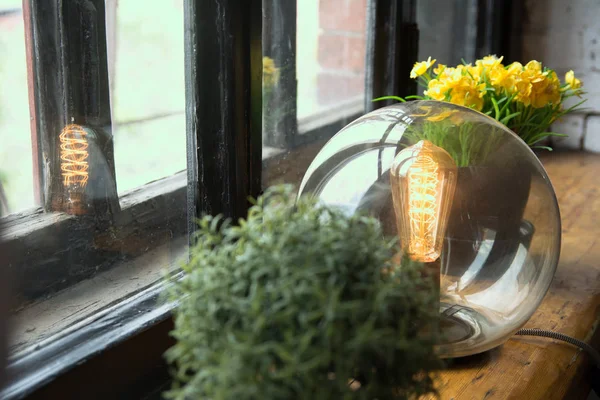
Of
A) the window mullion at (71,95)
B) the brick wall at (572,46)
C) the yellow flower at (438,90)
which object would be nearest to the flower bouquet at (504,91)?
the yellow flower at (438,90)

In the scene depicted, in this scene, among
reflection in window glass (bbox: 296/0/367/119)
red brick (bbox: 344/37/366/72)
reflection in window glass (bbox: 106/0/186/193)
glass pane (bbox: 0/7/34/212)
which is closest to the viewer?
glass pane (bbox: 0/7/34/212)

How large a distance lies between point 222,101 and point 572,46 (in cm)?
144

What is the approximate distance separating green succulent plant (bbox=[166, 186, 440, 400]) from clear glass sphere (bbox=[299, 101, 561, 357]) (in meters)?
0.26

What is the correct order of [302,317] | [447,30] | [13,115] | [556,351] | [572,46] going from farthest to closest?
[572,46] < [447,30] < [556,351] < [13,115] < [302,317]

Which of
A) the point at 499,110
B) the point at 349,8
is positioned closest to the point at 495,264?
the point at 499,110

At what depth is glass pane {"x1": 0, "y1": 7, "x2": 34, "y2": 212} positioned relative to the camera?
2.04 feet

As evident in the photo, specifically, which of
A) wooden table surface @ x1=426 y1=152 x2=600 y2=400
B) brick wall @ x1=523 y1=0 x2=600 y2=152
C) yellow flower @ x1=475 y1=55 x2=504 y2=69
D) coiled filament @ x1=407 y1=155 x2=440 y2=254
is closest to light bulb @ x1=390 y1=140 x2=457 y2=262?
coiled filament @ x1=407 y1=155 x2=440 y2=254

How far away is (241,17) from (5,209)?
0.36m

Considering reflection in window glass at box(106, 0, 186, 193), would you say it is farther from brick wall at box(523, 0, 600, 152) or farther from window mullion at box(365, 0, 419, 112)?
brick wall at box(523, 0, 600, 152)

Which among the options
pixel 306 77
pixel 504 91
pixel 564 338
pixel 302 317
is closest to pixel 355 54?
pixel 306 77

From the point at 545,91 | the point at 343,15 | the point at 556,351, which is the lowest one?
the point at 556,351

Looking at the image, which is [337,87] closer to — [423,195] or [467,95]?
[467,95]

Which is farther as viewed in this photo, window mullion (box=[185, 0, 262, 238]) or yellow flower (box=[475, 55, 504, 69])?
yellow flower (box=[475, 55, 504, 69])

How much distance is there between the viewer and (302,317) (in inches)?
18.1
